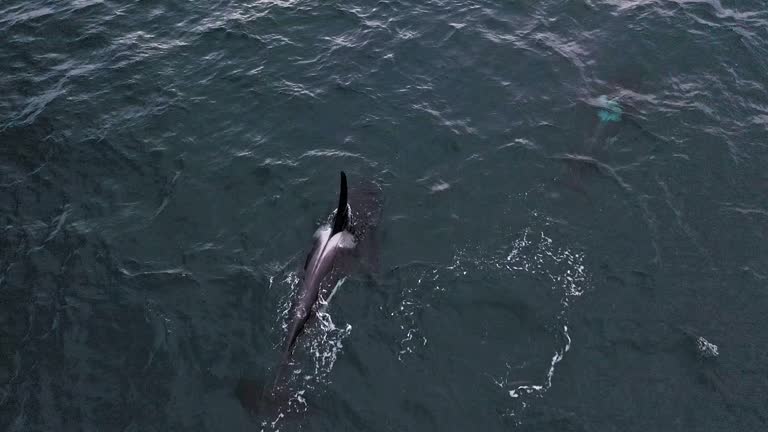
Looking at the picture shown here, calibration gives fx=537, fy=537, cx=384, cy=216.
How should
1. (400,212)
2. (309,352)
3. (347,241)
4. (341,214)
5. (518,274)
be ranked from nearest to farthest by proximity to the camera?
1. (309,352)
2. (341,214)
3. (518,274)
4. (347,241)
5. (400,212)

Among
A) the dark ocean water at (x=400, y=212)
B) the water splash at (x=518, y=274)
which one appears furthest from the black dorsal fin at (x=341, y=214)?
the water splash at (x=518, y=274)

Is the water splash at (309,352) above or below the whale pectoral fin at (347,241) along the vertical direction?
below

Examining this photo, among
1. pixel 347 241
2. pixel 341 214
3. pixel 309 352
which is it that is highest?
pixel 341 214

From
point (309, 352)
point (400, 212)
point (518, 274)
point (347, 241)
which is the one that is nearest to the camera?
point (309, 352)

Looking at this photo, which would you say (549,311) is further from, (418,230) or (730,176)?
(730,176)

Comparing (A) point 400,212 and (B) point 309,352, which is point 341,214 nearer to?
(A) point 400,212

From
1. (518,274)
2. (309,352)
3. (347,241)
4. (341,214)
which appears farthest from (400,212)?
(309,352)

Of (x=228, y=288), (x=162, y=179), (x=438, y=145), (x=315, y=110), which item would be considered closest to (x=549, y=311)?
(x=438, y=145)

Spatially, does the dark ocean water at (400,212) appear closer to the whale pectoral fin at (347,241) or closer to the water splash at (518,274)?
the water splash at (518,274)
